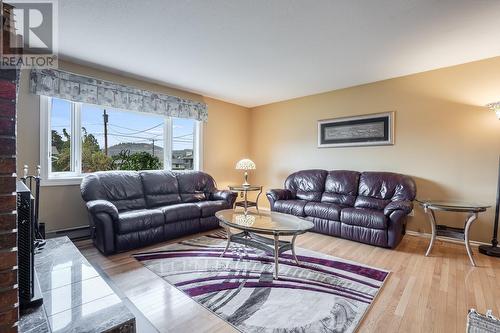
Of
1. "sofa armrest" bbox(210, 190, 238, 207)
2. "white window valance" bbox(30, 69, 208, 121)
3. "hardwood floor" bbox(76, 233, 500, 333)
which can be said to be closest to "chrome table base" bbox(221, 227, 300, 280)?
"hardwood floor" bbox(76, 233, 500, 333)

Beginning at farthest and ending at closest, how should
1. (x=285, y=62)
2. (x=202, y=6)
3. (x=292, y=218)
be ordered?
1. (x=285, y=62)
2. (x=292, y=218)
3. (x=202, y=6)

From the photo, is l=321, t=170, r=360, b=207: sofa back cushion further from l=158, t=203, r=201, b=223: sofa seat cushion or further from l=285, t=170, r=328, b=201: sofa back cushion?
l=158, t=203, r=201, b=223: sofa seat cushion

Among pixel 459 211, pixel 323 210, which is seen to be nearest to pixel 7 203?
pixel 323 210

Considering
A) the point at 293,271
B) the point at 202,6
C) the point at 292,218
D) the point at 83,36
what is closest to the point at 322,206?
the point at 292,218

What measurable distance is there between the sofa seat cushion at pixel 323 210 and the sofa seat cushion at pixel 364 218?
9 centimetres

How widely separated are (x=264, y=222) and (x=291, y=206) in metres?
1.42

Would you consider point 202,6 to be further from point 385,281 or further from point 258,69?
point 385,281

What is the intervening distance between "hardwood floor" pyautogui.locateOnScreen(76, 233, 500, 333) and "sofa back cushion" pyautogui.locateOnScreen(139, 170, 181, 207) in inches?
33.9

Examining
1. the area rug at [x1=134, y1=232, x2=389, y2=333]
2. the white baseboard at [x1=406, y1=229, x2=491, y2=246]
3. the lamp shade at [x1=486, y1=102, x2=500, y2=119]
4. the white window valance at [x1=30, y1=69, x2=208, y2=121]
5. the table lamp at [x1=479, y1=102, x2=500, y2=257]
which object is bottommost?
the area rug at [x1=134, y1=232, x2=389, y2=333]

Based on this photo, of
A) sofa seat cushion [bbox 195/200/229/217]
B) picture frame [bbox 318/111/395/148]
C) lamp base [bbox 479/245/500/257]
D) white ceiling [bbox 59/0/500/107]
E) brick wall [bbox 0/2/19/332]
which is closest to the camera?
brick wall [bbox 0/2/19/332]

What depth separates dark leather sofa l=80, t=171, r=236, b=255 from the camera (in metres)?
2.74

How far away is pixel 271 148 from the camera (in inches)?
218

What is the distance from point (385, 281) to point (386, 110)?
2.83 metres

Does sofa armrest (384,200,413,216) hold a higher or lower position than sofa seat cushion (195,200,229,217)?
higher
